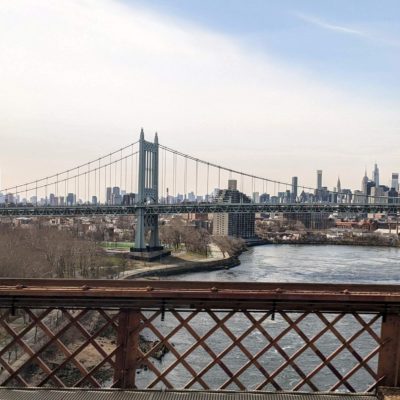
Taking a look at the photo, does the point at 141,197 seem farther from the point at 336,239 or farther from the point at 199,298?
the point at 336,239

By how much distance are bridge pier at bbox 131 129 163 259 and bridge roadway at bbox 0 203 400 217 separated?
0.81 metres

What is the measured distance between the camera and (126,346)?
165 inches

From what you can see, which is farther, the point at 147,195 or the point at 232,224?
the point at 232,224

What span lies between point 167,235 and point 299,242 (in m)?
29.5

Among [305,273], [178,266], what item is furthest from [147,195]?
[305,273]

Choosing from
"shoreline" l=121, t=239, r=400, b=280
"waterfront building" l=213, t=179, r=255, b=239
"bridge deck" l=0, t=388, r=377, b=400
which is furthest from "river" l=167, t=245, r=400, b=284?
"waterfront building" l=213, t=179, r=255, b=239

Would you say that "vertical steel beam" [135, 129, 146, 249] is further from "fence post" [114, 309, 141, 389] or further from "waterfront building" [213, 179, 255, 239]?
"fence post" [114, 309, 141, 389]

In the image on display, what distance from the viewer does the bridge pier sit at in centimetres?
3875

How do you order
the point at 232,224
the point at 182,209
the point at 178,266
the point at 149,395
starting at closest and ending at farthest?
the point at 149,395 < the point at 178,266 < the point at 182,209 < the point at 232,224

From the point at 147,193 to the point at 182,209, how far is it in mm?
3105

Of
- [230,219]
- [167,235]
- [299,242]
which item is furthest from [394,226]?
[167,235]

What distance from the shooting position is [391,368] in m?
4.12

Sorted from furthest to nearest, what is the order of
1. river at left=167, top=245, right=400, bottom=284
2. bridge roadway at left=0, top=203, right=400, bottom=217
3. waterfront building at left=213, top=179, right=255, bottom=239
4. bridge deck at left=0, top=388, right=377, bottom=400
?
waterfront building at left=213, top=179, right=255, bottom=239, bridge roadway at left=0, top=203, right=400, bottom=217, river at left=167, top=245, right=400, bottom=284, bridge deck at left=0, top=388, right=377, bottom=400

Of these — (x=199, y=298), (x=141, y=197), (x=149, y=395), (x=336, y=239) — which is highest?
(x=141, y=197)
